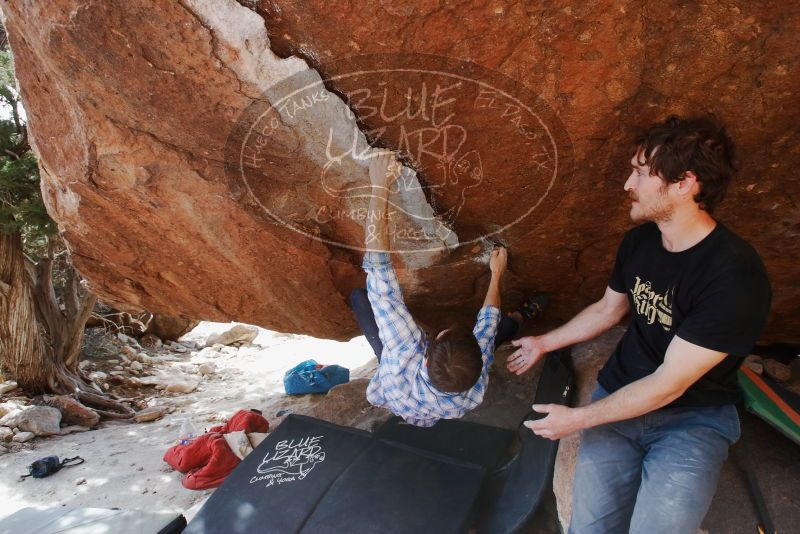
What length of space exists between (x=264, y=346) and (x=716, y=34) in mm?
9531

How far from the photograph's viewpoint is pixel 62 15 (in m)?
1.80

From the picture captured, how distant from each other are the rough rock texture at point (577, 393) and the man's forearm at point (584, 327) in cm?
51

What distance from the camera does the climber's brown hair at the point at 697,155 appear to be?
1.62 meters

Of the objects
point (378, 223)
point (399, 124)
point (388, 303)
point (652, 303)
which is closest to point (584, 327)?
point (652, 303)

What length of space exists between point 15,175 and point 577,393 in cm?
558

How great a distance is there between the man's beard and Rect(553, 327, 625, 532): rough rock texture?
3.91 feet

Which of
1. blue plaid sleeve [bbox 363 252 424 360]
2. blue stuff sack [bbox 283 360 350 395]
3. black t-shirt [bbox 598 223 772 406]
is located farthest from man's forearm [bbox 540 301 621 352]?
blue stuff sack [bbox 283 360 350 395]

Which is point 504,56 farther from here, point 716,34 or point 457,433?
point 457,433

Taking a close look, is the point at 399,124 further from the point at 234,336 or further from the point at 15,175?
the point at 234,336

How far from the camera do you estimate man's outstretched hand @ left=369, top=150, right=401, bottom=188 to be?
6.97ft

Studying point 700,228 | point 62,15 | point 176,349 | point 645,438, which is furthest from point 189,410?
point 700,228

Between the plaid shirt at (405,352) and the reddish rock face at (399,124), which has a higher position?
the reddish rock face at (399,124)

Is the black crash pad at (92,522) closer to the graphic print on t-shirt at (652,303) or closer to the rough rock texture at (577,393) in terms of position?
the rough rock texture at (577,393)

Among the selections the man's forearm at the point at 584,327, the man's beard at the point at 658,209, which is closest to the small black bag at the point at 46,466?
the man's forearm at the point at 584,327
